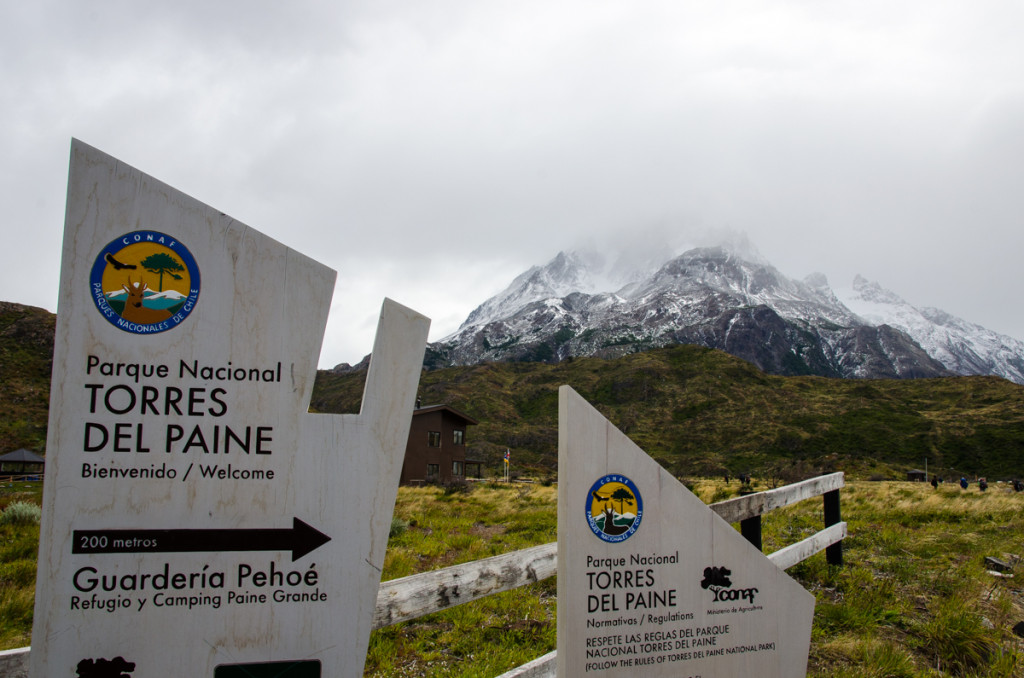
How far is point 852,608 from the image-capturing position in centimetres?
539

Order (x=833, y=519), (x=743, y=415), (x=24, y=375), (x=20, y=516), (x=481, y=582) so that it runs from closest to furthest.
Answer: (x=481, y=582)
(x=833, y=519)
(x=20, y=516)
(x=24, y=375)
(x=743, y=415)

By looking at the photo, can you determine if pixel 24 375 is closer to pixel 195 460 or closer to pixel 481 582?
pixel 481 582

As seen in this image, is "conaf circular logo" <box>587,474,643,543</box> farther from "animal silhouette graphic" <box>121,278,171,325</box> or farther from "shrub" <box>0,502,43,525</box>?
"shrub" <box>0,502,43,525</box>

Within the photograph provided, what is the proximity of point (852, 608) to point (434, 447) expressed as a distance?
33816 mm

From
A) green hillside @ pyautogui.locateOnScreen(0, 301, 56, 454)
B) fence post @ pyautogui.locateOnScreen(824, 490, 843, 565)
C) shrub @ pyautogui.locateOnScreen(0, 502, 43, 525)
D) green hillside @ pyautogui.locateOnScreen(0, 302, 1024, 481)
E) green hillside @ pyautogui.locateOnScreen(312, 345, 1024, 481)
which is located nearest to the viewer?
fence post @ pyautogui.locateOnScreen(824, 490, 843, 565)

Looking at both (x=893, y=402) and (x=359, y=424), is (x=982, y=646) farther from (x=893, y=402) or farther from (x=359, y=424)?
(x=893, y=402)

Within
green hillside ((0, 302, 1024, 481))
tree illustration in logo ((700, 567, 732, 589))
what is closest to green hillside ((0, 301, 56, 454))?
green hillside ((0, 302, 1024, 481))

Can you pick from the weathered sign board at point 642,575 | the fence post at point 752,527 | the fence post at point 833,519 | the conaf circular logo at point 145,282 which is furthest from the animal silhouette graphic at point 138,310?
the fence post at point 833,519

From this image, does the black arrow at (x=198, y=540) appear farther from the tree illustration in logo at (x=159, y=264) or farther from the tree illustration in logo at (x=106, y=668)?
the tree illustration in logo at (x=159, y=264)

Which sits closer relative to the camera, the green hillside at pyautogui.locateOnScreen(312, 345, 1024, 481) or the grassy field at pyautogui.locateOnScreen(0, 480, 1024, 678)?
the grassy field at pyautogui.locateOnScreen(0, 480, 1024, 678)

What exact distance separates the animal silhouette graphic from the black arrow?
0.91m

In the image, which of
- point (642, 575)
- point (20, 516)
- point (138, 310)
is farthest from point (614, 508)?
point (20, 516)

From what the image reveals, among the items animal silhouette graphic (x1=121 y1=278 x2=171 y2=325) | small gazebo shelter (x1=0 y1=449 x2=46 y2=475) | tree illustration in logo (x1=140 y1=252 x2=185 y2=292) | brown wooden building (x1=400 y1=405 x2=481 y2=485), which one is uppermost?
tree illustration in logo (x1=140 y1=252 x2=185 y2=292)

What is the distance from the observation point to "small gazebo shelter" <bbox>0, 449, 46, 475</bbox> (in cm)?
3787
